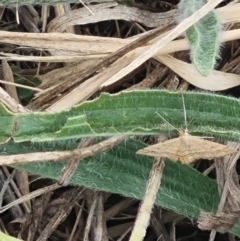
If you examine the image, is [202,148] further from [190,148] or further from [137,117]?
[137,117]

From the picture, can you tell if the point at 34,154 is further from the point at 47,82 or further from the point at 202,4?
the point at 202,4

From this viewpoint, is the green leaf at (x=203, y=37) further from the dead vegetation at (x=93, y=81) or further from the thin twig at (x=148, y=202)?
the thin twig at (x=148, y=202)

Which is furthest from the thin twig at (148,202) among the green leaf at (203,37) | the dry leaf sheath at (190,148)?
the green leaf at (203,37)

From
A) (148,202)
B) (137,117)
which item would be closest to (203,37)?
(137,117)

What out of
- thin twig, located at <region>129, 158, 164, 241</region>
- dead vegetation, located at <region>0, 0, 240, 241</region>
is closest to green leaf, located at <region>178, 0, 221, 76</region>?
dead vegetation, located at <region>0, 0, 240, 241</region>

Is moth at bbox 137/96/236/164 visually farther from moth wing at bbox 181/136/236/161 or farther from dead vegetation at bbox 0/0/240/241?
dead vegetation at bbox 0/0/240/241

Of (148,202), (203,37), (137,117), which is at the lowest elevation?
(148,202)
